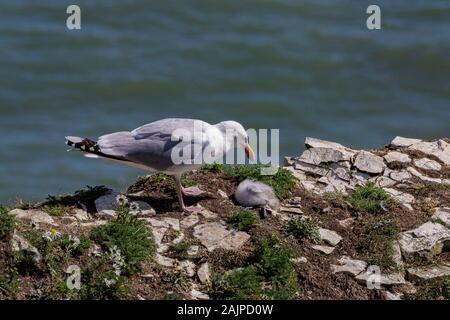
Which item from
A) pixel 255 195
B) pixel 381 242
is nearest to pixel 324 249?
pixel 381 242

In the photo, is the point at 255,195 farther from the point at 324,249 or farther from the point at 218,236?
the point at 324,249

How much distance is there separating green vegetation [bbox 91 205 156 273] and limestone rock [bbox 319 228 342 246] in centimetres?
159

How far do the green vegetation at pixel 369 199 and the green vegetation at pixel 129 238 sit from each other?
7.08 feet

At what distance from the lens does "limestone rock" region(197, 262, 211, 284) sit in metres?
8.70

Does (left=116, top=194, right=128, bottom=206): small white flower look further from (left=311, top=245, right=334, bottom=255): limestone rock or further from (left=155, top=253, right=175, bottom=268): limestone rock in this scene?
(left=311, top=245, right=334, bottom=255): limestone rock

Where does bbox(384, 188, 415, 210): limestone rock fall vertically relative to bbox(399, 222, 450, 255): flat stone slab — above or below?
above

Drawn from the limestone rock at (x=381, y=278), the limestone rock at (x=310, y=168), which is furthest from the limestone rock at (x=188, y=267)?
the limestone rock at (x=310, y=168)

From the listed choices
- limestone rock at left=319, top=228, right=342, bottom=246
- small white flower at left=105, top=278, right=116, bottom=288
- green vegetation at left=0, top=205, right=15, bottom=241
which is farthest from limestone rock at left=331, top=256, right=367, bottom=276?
green vegetation at left=0, top=205, right=15, bottom=241

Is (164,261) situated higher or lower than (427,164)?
lower

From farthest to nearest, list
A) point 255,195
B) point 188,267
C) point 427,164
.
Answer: point 427,164 < point 255,195 < point 188,267

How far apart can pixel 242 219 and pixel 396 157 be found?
256cm

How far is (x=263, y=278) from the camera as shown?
343 inches

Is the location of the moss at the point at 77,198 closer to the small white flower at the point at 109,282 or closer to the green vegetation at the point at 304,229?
the small white flower at the point at 109,282

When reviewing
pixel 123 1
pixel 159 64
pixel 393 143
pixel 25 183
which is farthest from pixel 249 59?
pixel 393 143
